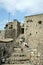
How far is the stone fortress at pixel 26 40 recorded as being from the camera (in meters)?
16.7

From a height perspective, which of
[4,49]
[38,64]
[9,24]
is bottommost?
[38,64]

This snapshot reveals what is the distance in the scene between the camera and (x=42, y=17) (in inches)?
1027

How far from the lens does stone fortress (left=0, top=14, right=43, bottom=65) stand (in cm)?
1666

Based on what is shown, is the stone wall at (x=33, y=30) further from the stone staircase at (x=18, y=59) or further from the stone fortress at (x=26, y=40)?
the stone staircase at (x=18, y=59)

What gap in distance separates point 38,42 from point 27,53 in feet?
24.2

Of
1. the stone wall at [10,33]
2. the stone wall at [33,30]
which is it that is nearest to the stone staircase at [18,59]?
the stone wall at [33,30]

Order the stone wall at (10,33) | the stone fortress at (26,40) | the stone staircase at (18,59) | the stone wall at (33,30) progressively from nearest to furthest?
the stone staircase at (18,59) → the stone fortress at (26,40) → the stone wall at (33,30) → the stone wall at (10,33)

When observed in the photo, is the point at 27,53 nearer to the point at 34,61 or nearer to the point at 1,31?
the point at 34,61

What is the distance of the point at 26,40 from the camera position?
26.4 metres

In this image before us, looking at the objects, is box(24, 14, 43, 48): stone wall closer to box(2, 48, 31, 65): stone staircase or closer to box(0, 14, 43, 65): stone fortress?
box(0, 14, 43, 65): stone fortress

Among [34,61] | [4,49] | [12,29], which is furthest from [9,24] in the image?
[34,61]

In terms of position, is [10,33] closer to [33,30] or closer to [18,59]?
[33,30]

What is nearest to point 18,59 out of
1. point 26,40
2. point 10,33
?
point 26,40

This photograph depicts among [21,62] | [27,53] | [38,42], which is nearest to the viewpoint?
[21,62]
